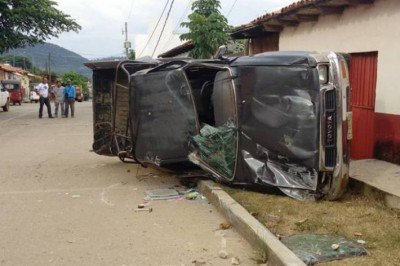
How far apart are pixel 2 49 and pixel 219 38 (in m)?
11.8

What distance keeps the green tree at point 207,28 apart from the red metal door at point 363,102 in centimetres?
771

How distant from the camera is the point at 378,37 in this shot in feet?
24.4

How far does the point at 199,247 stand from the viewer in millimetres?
4668

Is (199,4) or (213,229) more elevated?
(199,4)

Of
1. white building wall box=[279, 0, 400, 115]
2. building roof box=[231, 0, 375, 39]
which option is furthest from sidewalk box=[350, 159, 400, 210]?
building roof box=[231, 0, 375, 39]

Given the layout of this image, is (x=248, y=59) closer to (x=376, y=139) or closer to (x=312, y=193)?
Answer: (x=312, y=193)

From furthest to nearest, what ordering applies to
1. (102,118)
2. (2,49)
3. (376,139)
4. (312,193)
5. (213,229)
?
1. (2,49)
2. (102,118)
3. (376,139)
4. (312,193)
5. (213,229)

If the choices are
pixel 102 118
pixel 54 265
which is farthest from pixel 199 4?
pixel 54 265

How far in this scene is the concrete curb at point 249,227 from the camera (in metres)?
4.00

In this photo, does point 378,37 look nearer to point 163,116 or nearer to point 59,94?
point 163,116

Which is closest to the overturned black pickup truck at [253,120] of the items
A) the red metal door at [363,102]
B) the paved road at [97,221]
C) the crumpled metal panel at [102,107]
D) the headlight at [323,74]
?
the headlight at [323,74]

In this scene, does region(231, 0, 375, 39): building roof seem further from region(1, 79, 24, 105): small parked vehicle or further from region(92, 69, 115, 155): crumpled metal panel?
region(1, 79, 24, 105): small parked vehicle

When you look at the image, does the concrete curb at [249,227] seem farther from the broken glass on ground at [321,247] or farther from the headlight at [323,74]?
the headlight at [323,74]

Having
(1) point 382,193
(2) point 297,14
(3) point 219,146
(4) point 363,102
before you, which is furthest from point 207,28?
(1) point 382,193
